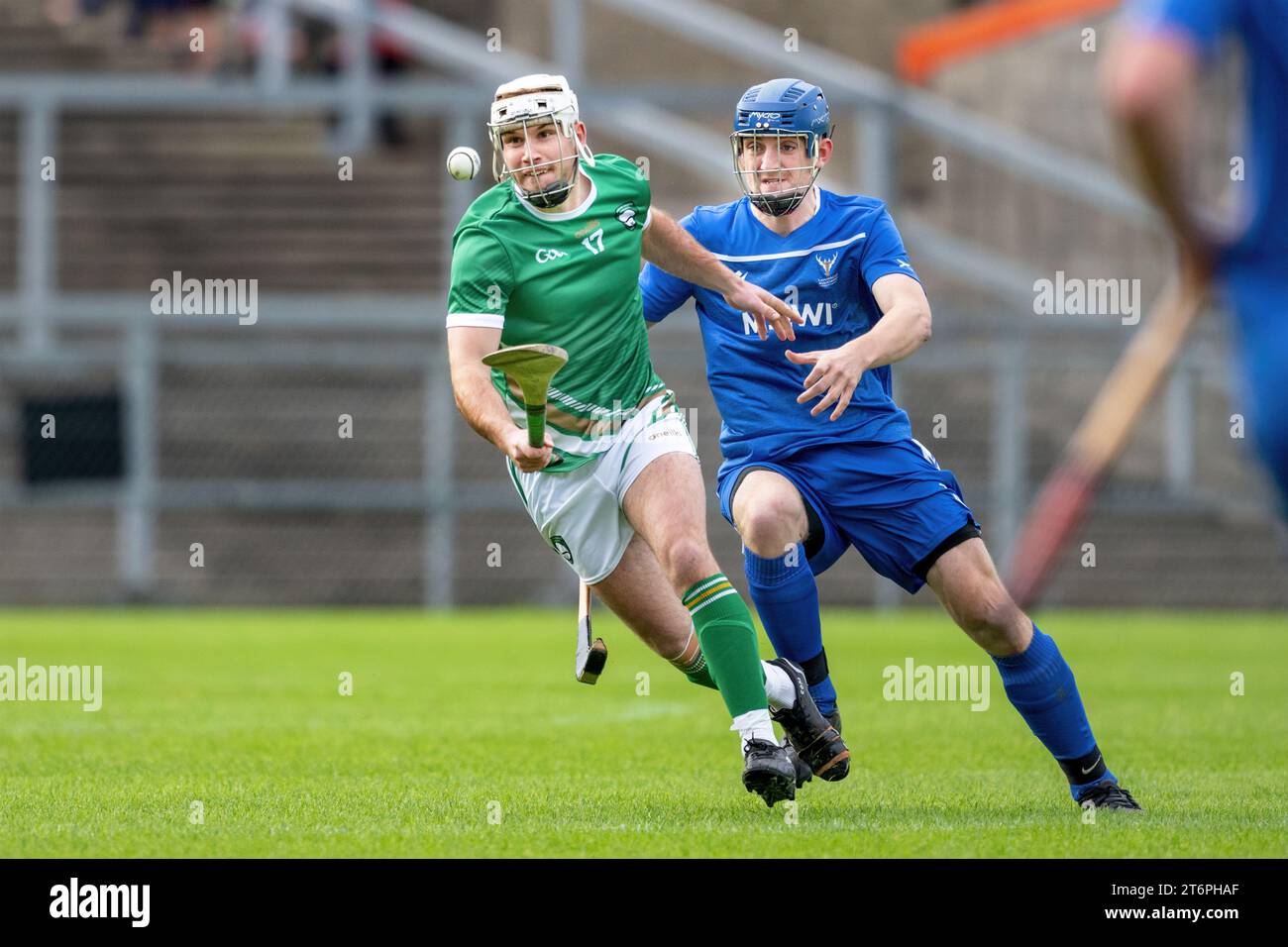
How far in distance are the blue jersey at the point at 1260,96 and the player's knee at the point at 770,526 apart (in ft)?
8.93

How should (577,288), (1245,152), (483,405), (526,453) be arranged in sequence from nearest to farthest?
(1245,152)
(526,453)
(483,405)
(577,288)

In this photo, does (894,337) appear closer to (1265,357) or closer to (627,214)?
(627,214)

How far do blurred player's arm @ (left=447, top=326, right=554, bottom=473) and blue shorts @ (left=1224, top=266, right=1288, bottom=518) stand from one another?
220 centimetres

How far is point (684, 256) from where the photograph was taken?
6594mm

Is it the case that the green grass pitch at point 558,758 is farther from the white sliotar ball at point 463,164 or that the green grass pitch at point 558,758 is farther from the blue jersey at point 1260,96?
the blue jersey at point 1260,96

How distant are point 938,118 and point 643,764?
11.2 meters

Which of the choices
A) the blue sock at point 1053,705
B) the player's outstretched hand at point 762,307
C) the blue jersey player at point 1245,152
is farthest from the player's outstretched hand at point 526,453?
the blue jersey player at point 1245,152

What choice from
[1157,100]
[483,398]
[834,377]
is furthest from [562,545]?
[1157,100]

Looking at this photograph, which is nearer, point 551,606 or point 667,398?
point 667,398

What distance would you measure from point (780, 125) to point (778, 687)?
5.49 ft

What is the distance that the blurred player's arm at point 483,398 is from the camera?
5.71m

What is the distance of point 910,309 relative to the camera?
6332 mm
